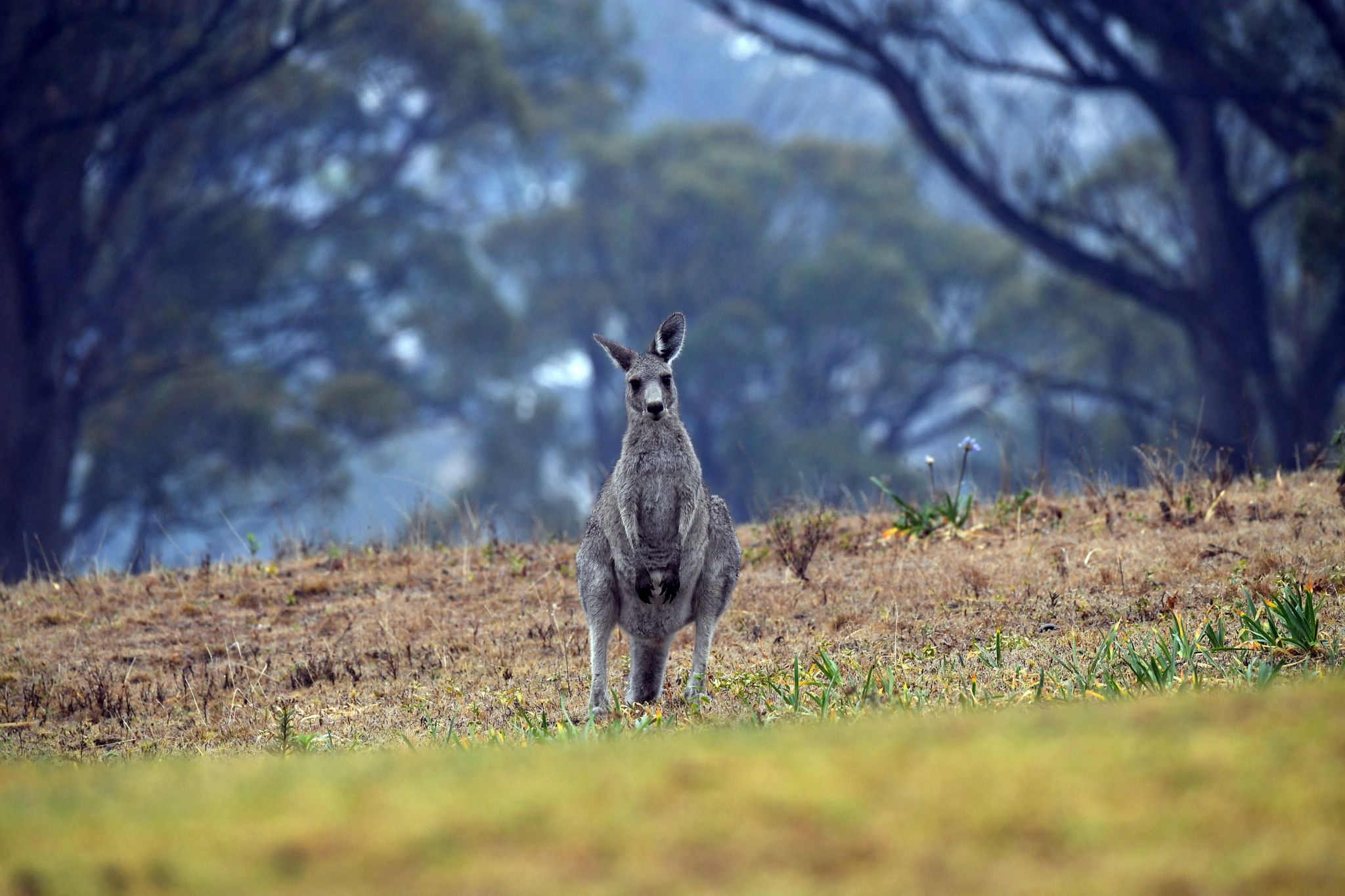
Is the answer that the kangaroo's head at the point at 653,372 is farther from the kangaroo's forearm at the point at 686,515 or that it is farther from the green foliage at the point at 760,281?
the green foliage at the point at 760,281

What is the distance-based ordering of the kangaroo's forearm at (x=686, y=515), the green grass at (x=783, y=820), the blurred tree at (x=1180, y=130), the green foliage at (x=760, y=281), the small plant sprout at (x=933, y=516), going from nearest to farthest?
the green grass at (x=783, y=820) < the kangaroo's forearm at (x=686, y=515) < the small plant sprout at (x=933, y=516) < the blurred tree at (x=1180, y=130) < the green foliage at (x=760, y=281)

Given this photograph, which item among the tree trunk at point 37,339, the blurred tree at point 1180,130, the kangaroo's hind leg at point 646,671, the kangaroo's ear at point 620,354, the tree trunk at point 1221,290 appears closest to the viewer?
the kangaroo's hind leg at point 646,671

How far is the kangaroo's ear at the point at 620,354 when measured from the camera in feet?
20.3

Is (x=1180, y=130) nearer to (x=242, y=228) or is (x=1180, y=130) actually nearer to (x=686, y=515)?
(x=242, y=228)

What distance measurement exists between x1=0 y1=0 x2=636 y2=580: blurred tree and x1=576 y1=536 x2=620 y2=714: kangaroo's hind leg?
10.7 metres

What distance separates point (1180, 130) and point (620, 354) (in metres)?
17.0

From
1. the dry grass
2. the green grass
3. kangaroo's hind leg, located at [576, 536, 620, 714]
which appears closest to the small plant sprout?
the dry grass

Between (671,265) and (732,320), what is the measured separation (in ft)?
9.78

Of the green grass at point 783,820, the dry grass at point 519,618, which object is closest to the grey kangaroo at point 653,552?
the dry grass at point 519,618

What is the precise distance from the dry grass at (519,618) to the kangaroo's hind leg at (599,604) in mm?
373

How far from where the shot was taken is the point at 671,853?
1856 millimetres

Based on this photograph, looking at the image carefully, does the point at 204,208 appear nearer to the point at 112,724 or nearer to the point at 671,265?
the point at 671,265

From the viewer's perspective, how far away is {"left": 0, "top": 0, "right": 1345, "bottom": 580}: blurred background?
17.4m

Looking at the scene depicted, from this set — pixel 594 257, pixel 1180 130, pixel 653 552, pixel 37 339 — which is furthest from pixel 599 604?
pixel 594 257
